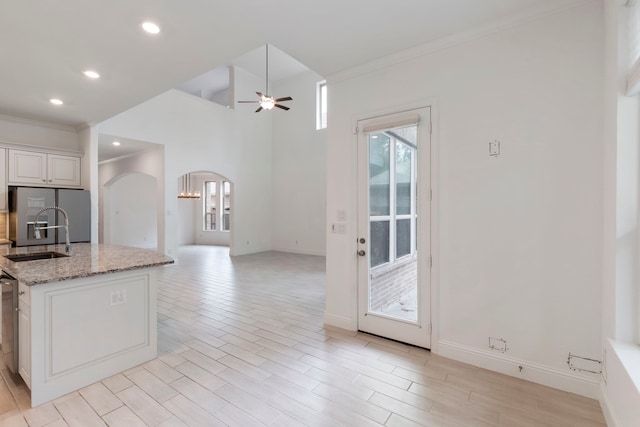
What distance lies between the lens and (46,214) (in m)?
4.50

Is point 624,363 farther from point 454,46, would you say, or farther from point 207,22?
point 207,22

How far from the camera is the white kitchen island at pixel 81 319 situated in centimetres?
213

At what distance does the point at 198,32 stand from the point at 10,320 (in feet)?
9.10

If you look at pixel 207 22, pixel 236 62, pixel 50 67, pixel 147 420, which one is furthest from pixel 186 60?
pixel 236 62

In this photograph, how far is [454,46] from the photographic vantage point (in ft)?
8.71

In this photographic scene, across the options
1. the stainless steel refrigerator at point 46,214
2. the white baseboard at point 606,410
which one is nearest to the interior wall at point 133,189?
the stainless steel refrigerator at point 46,214

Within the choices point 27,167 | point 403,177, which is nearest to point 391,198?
point 403,177

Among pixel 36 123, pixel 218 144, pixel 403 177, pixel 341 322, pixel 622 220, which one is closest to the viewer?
pixel 622 220

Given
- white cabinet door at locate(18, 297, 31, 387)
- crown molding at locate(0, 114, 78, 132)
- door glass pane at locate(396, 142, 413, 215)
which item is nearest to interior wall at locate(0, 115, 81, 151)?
crown molding at locate(0, 114, 78, 132)

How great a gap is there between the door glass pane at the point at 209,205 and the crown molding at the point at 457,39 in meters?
10.2

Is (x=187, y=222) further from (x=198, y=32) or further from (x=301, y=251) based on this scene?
(x=198, y=32)

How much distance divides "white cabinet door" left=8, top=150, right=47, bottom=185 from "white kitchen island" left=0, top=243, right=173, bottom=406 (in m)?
2.61

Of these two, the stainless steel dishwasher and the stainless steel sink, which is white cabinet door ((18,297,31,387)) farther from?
the stainless steel sink

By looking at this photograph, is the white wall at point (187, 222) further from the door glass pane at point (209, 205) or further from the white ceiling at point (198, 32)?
the white ceiling at point (198, 32)
